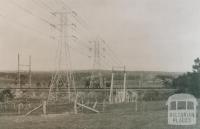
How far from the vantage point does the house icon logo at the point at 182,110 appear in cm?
331

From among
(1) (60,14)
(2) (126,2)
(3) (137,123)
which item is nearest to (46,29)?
(1) (60,14)

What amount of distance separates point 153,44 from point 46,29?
0.56 metres

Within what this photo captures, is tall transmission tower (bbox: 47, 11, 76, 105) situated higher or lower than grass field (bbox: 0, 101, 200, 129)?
higher

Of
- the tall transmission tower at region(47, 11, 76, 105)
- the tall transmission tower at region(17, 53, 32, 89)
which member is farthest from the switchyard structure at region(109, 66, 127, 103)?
the tall transmission tower at region(17, 53, 32, 89)

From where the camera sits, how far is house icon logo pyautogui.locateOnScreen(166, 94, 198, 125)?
3.31 meters

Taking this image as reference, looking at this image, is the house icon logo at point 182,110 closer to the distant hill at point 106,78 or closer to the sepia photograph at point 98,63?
the sepia photograph at point 98,63

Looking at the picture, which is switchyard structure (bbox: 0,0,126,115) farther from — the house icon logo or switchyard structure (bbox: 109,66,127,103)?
the house icon logo

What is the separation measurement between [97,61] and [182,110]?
0.51 meters

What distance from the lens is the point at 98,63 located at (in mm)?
3385

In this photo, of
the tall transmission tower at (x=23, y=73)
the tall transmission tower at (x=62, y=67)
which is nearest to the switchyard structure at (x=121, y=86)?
the tall transmission tower at (x=62, y=67)

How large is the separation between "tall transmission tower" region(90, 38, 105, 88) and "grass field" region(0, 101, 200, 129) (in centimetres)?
15

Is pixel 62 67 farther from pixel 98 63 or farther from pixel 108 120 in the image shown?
pixel 108 120

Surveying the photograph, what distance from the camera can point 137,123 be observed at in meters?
3.33

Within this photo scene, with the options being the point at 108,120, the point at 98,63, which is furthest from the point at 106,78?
the point at 108,120
